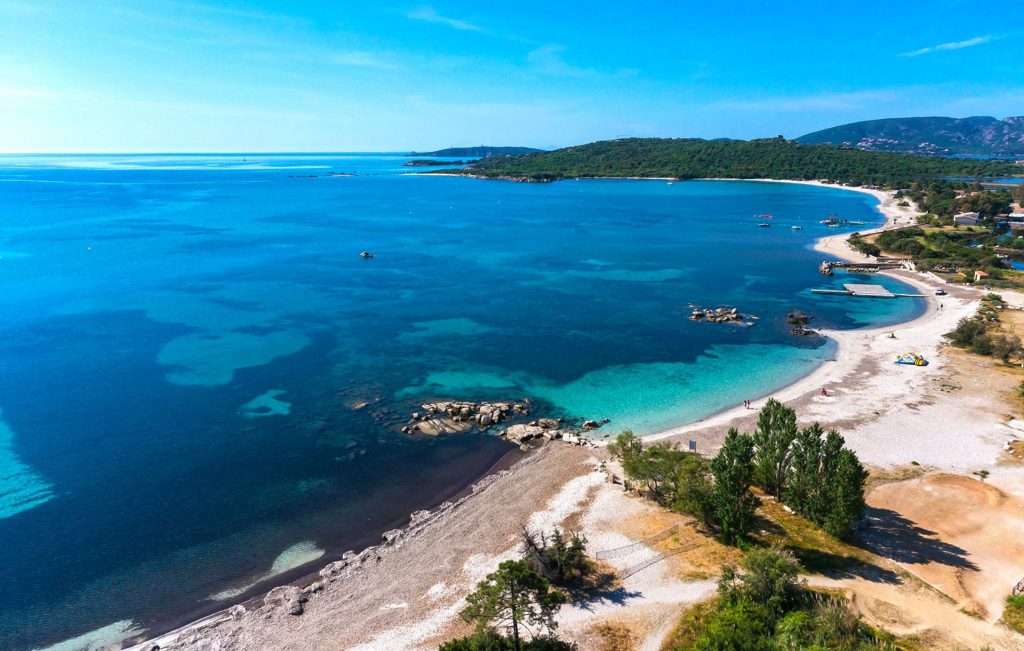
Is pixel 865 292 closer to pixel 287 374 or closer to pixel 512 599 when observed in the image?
pixel 287 374

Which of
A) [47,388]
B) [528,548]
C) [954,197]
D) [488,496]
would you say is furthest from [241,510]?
[954,197]

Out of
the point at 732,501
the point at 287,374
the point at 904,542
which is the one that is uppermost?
the point at 732,501

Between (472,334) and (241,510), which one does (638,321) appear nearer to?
(472,334)

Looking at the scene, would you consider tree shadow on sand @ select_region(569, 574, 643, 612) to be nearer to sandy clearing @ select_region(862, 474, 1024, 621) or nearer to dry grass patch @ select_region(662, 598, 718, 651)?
dry grass patch @ select_region(662, 598, 718, 651)

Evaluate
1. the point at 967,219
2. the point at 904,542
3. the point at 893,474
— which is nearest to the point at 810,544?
the point at 904,542

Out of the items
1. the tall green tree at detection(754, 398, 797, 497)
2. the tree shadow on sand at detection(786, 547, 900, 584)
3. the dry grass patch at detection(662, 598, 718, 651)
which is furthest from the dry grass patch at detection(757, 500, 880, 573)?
the dry grass patch at detection(662, 598, 718, 651)

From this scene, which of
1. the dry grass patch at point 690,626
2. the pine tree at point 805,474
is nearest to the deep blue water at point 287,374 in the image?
the pine tree at point 805,474

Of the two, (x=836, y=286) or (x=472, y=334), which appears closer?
(x=472, y=334)
